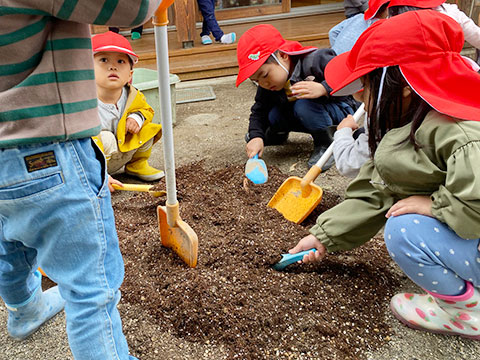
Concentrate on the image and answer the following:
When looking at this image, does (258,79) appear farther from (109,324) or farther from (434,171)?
(109,324)

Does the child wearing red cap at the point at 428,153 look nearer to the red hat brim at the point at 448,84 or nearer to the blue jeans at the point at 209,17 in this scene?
the red hat brim at the point at 448,84

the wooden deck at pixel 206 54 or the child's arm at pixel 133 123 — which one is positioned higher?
the child's arm at pixel 133 123

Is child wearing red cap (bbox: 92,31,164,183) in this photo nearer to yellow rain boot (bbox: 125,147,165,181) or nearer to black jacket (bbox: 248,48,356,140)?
yellow rain boot (bbox: 125,147,165,181)

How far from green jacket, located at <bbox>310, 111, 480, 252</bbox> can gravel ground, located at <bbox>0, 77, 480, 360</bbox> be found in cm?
33

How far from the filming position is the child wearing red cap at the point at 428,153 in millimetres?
1113

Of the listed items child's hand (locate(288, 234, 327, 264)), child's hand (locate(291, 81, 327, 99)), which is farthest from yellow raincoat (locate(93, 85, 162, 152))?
child's hand (locate(288, 234, 327, 264))

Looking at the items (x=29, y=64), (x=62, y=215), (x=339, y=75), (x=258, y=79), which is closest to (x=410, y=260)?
(x=339, y=75)

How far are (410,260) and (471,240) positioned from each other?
0.55 ft

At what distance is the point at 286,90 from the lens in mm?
2521

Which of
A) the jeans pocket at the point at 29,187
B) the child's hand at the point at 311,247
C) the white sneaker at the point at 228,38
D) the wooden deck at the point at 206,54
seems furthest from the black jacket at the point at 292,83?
the white sneaker at the point at 228,38

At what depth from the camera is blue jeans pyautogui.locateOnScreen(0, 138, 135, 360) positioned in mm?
888

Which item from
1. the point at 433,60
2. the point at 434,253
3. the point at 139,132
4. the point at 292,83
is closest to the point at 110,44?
the point at 139,132

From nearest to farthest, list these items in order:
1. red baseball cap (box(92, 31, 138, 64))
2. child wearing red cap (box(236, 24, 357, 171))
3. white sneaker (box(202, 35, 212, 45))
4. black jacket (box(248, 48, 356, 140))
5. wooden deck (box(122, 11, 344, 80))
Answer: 1. red baseball cap (box(92, 31, 138, 64))
2. child wearing red cap (box(236, 24, 357, 171))
3. black jacket (box(248, 48, 356, 140))
4. wooden deck (box(122, 11, 344, 80))
5. white sneaker (box(202, 35, 212, 45))

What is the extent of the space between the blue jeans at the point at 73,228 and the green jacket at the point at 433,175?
2.61 ft
